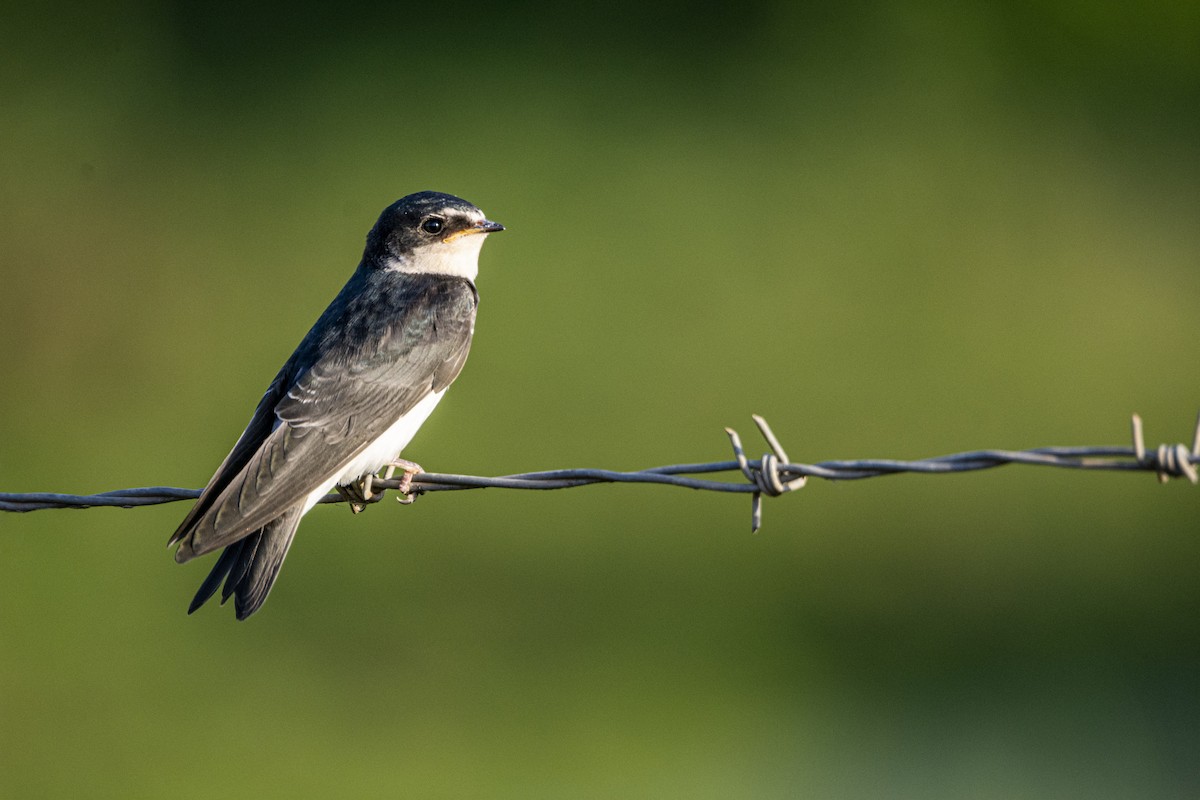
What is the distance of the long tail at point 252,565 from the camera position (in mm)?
4523

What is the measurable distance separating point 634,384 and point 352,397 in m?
4.01

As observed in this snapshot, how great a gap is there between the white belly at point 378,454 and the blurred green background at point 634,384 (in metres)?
1.98

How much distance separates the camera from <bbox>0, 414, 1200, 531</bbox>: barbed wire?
123 inches

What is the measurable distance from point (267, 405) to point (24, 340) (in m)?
5.32

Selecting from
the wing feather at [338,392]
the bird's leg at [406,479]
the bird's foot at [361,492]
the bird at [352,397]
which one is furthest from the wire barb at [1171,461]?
the bird's foot at [361,492]

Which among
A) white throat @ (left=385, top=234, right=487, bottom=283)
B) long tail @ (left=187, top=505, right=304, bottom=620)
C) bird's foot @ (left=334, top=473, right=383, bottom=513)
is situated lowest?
long tail @ (left=187, top=505, right=304, bottom=620)

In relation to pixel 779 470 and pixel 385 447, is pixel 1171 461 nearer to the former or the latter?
pixel 779 470

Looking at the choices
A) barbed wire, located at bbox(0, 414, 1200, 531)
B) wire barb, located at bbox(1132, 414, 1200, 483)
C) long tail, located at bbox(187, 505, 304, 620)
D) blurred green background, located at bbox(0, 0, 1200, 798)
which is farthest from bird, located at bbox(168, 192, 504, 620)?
wire barb, located at bbox(1132, 414, 1200, 483)

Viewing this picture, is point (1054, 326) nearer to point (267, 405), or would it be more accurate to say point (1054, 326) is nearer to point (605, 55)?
point (605, 55)

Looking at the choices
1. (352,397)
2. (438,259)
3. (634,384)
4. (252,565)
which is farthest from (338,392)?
(634,384)

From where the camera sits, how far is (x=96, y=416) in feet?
29.7

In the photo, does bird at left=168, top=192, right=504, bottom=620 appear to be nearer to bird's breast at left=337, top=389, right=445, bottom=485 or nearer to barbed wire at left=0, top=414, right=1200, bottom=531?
bird's breast at left=337, top=389, right=445, bottom=485

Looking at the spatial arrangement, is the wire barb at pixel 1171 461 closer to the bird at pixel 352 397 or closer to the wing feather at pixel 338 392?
the bird at pixel 352 397

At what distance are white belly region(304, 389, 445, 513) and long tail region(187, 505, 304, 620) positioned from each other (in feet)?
0.32
